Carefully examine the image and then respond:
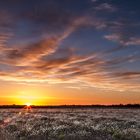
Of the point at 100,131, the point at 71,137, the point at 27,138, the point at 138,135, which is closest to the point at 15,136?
the point at 27,138

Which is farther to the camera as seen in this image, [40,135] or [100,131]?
[100,131]

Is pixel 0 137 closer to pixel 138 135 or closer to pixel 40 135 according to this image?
pixel 40 135

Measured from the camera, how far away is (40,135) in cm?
2330

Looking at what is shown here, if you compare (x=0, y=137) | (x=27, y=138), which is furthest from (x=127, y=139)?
(x=0, y=137)

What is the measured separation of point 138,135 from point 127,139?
130 centimetres

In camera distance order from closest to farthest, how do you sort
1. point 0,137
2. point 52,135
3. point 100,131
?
point 0,137 → point 52,135 → point 100,131

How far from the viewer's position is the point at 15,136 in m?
23.4

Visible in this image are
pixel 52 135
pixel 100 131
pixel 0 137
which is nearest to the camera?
pixel 0 137

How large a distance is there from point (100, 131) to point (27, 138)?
564 cm

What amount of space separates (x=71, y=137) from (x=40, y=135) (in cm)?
250

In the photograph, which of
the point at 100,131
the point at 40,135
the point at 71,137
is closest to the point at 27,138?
the point at 40,135

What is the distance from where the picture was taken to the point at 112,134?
24.2m

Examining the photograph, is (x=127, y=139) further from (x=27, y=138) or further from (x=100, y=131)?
(x=27, y=138)

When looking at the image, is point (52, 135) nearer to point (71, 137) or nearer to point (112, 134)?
point (71, 137)
